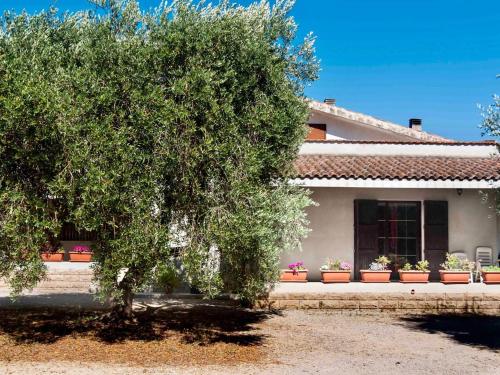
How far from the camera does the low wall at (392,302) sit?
600 inches

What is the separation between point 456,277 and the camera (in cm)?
1669

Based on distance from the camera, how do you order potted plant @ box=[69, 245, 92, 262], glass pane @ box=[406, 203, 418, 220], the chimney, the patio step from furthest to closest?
the chimney < potted plant @ box=[69, 245, 92, 262] < the patio step < glass pane @ box=[406, 203, 418, 220]

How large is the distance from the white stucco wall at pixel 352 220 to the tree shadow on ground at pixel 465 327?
378cm

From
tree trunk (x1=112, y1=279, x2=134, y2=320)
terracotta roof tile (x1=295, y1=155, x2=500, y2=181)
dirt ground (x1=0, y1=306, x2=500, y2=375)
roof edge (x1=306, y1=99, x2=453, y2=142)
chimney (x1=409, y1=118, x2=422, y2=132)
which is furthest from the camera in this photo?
chimney (x1=409, y1=118, x2=422, y2=132)

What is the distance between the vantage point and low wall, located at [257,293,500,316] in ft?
50.0

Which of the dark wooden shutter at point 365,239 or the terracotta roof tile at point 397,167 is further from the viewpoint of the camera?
the dark wooden shutter at point 365,239

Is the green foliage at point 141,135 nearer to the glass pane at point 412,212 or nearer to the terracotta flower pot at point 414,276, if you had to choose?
the terracotta flower pot at point 414,276

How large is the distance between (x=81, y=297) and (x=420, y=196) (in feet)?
33.3

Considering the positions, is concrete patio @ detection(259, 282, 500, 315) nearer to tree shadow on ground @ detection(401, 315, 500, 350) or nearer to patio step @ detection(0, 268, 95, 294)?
tree shadow on ground @ detection(401, 315, 500, 350)

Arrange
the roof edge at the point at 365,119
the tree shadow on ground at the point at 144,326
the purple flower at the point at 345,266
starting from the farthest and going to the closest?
the roof edge at the point at 365,119
the purple flower at the point at 345,266
the tree shadow on ground at the point at 144,326

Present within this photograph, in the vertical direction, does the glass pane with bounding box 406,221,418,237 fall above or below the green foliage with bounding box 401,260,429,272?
above

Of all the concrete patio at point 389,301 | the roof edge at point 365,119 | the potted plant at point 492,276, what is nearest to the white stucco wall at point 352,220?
the potted plant at point 492,276

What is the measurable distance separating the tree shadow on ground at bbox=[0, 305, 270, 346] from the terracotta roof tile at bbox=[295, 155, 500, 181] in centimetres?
498

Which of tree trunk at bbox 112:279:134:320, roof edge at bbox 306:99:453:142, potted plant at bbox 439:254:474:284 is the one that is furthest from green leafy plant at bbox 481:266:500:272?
tree trunk at bbox 112:279:134:320
